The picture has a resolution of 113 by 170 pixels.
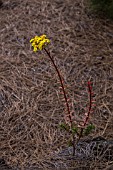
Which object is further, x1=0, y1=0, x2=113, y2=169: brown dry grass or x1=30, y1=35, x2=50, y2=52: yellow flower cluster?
x1=0, y1=0, x2=113, y2=169: brown dry grass

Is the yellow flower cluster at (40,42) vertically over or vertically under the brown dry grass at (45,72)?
over

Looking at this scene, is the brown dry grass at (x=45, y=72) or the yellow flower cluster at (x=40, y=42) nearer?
the yellow flower cluster at (x=40, y=42)

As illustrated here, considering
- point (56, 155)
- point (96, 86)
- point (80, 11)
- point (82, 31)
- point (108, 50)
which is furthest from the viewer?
point (80, 11)

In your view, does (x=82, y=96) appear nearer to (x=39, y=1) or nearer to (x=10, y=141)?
(x=10, y=141)

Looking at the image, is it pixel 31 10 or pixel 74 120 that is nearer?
pixel 74 120

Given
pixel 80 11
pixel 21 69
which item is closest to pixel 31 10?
pixel 80 11

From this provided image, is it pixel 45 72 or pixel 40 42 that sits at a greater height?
pixel 40 42

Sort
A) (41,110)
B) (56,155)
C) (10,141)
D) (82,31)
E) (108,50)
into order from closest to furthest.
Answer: (56,155), (10,141), (41,110), (108,50), (82,31)

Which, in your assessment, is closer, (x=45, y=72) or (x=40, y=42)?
(x=40, y=42)
